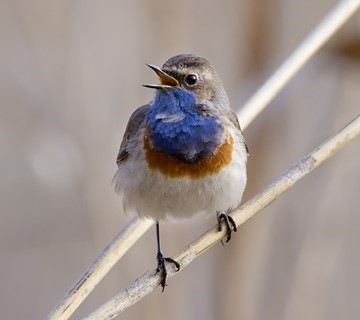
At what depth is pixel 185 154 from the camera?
326cm

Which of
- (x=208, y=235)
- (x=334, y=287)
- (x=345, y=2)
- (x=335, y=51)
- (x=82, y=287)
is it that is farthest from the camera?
(x=334, y=287)

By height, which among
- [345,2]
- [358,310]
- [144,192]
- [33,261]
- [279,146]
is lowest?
[358,310]

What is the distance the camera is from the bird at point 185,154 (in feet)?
10.6

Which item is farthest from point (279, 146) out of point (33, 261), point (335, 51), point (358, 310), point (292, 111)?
point (33, 261)

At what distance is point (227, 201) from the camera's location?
3320mm

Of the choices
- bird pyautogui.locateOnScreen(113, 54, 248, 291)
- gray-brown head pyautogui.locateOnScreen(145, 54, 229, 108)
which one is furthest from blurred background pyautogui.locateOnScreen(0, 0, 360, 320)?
bird pyautogui.locateOnScreen(113, 54, 248, 291)

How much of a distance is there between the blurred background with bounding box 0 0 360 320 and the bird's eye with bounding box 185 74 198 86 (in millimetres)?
302

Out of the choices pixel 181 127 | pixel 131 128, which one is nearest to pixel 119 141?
pixel 131 128

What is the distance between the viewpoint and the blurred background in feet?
12.1

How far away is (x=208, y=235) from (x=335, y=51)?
1.20 m

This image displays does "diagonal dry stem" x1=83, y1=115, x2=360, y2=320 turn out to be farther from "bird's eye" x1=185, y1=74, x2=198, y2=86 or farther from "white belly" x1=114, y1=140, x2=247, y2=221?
"bird's eye" x1=185, y1=74, x2=198, y2=86

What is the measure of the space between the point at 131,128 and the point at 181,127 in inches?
15.5

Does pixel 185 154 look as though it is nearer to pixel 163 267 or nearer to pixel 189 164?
pixel 189 164

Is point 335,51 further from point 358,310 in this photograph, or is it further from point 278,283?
point 358,310
